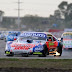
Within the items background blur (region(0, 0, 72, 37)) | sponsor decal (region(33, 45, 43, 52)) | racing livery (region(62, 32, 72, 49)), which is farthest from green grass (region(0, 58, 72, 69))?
background blur (region(0, 0, 72, 37))

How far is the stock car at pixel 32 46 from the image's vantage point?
1880 centimetres

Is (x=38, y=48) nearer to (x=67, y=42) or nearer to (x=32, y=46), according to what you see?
(x=32, y=46)

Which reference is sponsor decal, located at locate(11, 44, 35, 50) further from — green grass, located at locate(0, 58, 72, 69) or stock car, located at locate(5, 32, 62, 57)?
green grass, located at locate(0, 58, 72, 69)

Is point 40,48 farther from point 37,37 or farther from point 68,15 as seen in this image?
point 68,15

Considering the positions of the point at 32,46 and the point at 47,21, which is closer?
the point at 32,46

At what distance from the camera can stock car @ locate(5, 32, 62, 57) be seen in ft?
61.7

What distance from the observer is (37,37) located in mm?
19984

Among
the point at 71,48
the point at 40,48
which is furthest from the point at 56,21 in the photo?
the point at 40,48

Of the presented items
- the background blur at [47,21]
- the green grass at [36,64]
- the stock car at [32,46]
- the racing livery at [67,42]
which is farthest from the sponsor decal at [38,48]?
the background blur at [47,21]

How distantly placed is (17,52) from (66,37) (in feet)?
29.1

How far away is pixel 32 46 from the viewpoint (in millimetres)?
18750

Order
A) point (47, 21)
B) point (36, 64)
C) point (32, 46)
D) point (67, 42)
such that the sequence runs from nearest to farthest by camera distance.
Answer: point (36, 64) → point (32, 46) → point (67, 42) → point (47, 21)

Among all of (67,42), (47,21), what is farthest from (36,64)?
(47,21)

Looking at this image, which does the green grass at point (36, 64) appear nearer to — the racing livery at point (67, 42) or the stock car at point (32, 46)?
the stock car at point (32, 46)
